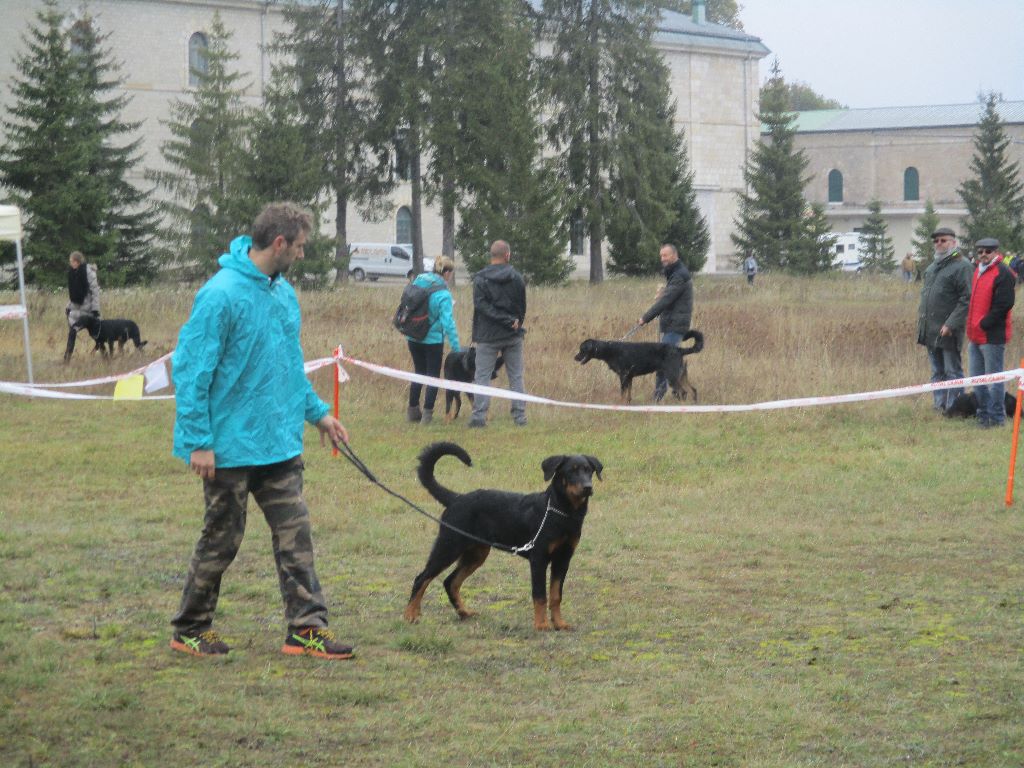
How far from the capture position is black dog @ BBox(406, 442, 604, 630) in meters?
6.01

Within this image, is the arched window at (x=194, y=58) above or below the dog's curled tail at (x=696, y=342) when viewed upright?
above

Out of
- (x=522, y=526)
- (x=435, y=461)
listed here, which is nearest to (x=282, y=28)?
(x=435, y=461)

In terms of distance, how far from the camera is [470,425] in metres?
13.7

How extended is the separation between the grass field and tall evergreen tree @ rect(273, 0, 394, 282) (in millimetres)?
34121

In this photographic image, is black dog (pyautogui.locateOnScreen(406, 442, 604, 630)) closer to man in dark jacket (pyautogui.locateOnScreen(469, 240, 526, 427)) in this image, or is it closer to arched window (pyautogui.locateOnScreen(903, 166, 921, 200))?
man in dark jacket (pyautogui.locateOnScreen(469, 240, 526, 427))

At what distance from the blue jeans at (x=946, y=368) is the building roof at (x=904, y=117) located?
80763 millimetres

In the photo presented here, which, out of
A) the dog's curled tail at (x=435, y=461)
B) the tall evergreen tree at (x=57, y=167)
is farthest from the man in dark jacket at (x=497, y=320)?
the tall evergreen tree at (x=57, y=167)

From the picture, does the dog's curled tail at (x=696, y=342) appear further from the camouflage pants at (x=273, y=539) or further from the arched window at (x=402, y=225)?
the arched window at (x=402, y=225)

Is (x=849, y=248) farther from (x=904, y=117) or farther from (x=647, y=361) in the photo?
(x=647, y=361)

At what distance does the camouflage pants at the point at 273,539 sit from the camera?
17.7ft

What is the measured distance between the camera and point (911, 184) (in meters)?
92.6

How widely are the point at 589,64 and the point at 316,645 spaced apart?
1748 inches

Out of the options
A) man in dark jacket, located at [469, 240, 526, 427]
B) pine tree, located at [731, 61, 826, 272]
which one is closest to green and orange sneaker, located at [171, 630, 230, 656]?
man in dark jacket, located at [469, 240, 526, 427]

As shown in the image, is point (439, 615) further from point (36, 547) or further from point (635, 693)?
point (36, 547)
